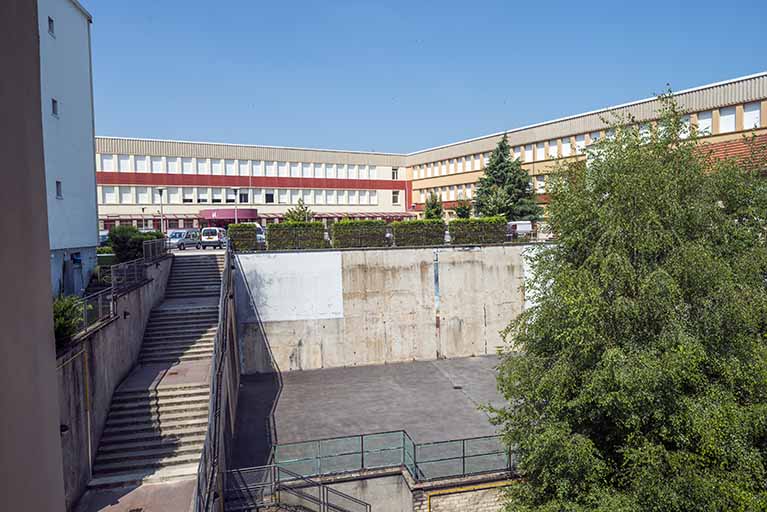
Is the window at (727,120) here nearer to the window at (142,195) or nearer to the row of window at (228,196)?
the row of window at (228,196)

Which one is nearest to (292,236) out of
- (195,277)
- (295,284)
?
(295,284)

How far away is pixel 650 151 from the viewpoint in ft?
47.9

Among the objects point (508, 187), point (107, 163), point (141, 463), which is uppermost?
point (107, 163)

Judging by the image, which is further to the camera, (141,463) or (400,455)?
(400,455)

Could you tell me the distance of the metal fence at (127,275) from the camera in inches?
727

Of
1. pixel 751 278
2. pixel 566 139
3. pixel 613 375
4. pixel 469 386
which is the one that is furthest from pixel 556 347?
pixel 566 139

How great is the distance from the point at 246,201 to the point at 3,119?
51.9 m

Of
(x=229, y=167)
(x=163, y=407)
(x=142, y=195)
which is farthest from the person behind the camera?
(x=229, y=167)

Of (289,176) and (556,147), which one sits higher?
(556,147)

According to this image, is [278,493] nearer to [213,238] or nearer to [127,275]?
[127,275]

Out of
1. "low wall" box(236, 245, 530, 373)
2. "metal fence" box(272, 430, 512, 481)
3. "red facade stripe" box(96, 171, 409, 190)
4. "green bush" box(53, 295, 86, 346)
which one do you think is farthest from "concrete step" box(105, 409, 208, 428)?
"red facade stripe" box(96, 171, 409, 190)

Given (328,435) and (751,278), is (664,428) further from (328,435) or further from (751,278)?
(328,435)

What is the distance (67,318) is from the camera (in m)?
13.0

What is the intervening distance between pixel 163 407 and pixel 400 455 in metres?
6.77
